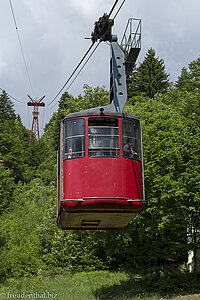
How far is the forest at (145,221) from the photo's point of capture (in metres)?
20.1

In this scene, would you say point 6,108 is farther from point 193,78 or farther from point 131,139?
point 131,139

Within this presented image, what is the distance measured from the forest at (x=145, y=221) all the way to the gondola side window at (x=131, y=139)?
8.11m

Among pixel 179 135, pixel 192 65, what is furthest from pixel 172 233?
pixel 192 65

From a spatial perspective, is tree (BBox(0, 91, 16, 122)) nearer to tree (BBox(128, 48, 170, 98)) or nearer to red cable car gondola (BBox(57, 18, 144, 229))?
tree (BBox(128, 48, 170, 98))

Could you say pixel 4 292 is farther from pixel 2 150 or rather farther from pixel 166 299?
pixel 2 150

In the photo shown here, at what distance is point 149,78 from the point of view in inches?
2217

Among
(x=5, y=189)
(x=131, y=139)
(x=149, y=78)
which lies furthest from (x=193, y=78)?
(x=131, y=139)

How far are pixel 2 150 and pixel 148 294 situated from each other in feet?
141

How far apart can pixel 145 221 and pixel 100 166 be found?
10154 millimetres

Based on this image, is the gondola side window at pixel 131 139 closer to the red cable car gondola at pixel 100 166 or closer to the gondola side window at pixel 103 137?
the red cable car gondola at pixel 100 166

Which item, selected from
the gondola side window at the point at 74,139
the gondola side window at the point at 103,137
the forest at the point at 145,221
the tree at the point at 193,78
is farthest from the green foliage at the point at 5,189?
the gondola side window at the point at 103,137

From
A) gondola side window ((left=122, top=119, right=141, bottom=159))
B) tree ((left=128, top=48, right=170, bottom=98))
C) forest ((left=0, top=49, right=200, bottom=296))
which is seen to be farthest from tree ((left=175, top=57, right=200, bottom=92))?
gondola side window ((left=122, top=119, right=141, bottom=159))

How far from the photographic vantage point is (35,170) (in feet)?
196

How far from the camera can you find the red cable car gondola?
1098cm
